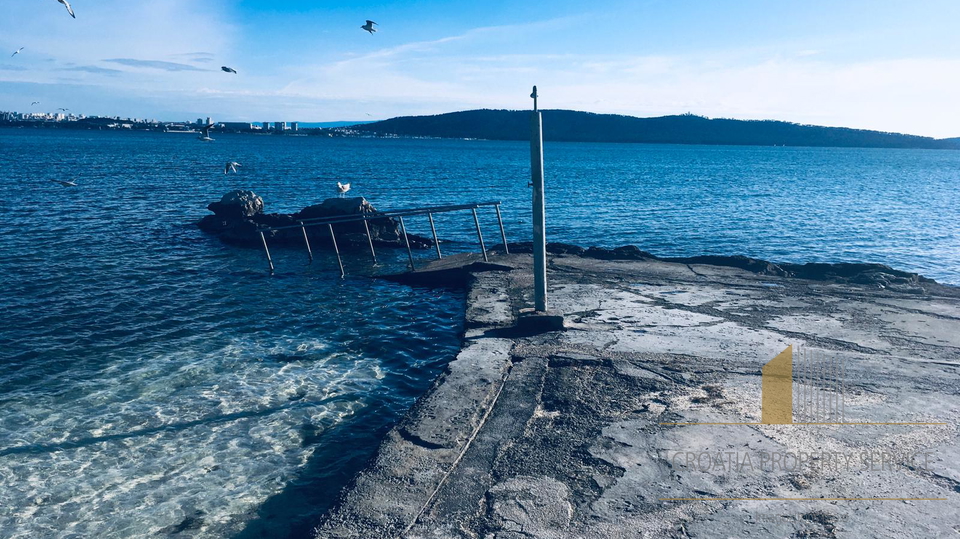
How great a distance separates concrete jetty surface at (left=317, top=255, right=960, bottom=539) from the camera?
493 cm

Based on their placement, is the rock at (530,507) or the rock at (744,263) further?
the rock at (744,263)

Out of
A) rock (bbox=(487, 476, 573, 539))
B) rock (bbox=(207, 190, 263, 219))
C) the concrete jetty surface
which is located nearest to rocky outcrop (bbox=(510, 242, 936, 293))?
the concrete jetty surface

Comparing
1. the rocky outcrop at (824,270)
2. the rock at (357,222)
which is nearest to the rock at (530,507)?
the rocky outcrop at (824,270)

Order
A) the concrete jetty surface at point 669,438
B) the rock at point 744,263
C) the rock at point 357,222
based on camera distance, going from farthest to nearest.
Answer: the rock at point 357,222
the rock at point 744,263
the concrete jetty surface at point 669,438

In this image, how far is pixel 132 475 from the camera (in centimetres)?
661

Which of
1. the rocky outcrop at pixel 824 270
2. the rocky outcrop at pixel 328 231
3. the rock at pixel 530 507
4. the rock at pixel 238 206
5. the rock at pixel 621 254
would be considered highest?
the rock at pixel 238 206

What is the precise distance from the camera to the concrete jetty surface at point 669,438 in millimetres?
4930

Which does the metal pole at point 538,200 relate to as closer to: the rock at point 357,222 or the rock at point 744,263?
the rock at point 744,263

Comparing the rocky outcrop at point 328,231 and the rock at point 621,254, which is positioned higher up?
the rocky outcrop at point 328,231

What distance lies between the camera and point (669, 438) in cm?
611

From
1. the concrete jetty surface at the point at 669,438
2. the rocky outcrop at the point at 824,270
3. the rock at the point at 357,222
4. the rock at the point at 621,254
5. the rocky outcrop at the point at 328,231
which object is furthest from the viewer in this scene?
the rock at the point at 357,222

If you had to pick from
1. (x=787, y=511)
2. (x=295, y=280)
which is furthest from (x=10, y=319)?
(x=787, y=511)

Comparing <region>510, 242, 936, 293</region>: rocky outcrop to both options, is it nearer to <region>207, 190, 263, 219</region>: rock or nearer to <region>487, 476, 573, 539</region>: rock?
<region>487, 476, 573, 539</region>: rock

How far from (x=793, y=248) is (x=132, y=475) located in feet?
74.4
